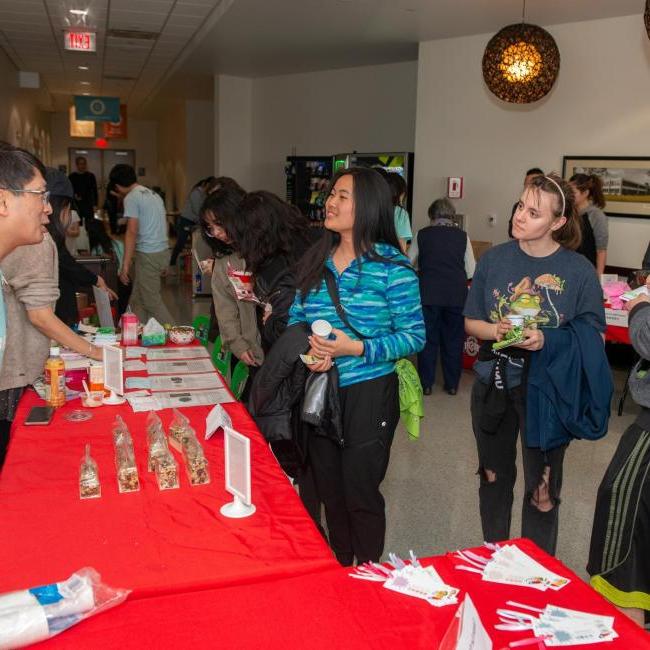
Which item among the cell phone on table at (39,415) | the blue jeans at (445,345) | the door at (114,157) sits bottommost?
the blue jeans at (445,345)

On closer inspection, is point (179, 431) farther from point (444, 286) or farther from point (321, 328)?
point (444, 286)

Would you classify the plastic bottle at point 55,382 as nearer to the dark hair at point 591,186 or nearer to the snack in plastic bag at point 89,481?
the snack in plastic bag at point 89,481

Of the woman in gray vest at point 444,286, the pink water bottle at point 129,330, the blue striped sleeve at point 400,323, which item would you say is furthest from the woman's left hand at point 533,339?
the woman in gray vest at point 444,286

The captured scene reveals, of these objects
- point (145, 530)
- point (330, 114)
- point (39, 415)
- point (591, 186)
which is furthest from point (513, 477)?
point (330, 114)

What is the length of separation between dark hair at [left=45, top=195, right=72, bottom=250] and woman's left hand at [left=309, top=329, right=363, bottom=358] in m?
2.19

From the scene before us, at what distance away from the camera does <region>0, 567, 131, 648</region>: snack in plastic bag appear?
4.20ft

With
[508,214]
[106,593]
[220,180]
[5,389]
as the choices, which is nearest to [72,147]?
[508,214]

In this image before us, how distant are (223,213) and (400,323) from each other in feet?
4.43

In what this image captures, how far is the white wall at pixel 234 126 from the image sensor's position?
1164cm

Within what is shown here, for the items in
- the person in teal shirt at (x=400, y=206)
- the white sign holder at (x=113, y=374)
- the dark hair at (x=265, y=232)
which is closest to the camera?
the white sign holder at (x=113, y=374)

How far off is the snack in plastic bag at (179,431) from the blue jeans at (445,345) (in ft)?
12.1

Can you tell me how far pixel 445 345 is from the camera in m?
5.91

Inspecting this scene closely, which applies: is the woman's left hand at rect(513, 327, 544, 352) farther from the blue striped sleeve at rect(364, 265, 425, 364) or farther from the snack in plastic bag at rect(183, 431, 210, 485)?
the snack in plastic bag at rect(183, 431, 210, 485)

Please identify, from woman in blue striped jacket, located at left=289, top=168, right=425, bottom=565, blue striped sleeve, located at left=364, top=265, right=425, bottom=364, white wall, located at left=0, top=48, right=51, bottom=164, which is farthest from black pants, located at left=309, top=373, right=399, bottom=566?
white wall, located at left=0, top=48, right=51, bottom=164
